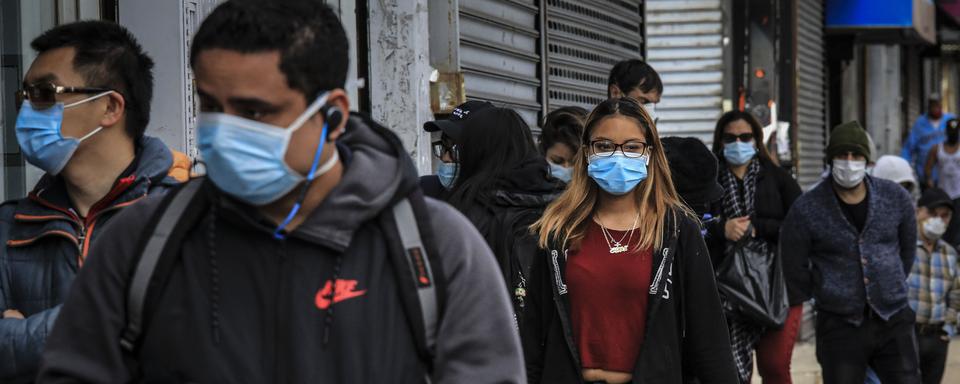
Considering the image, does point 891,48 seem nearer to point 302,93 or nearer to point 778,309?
point 778,309

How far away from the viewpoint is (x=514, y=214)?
559 cm

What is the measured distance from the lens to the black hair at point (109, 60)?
3.68m

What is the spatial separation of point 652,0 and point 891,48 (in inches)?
465

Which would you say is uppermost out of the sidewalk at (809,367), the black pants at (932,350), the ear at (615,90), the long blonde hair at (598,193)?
the ear at (615,90)

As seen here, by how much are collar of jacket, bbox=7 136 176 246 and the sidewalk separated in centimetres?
752

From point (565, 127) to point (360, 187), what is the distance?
3.99 m

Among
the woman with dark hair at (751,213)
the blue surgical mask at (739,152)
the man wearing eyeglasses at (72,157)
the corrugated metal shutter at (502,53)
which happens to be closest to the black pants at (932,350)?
the woman with dark hair at (751,213)

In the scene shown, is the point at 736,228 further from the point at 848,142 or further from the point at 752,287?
the point at 848,142

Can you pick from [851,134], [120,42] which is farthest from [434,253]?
[851,134]

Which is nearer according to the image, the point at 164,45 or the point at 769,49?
the point at 164,45

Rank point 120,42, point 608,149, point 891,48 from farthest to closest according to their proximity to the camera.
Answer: point 891,48, point 608,149, point 120,42

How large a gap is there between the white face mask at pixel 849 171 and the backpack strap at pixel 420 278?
5801mm

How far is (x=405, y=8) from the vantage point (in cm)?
772

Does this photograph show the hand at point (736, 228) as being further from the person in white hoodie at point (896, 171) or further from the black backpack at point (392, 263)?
the black backpack at point (392, 263)
